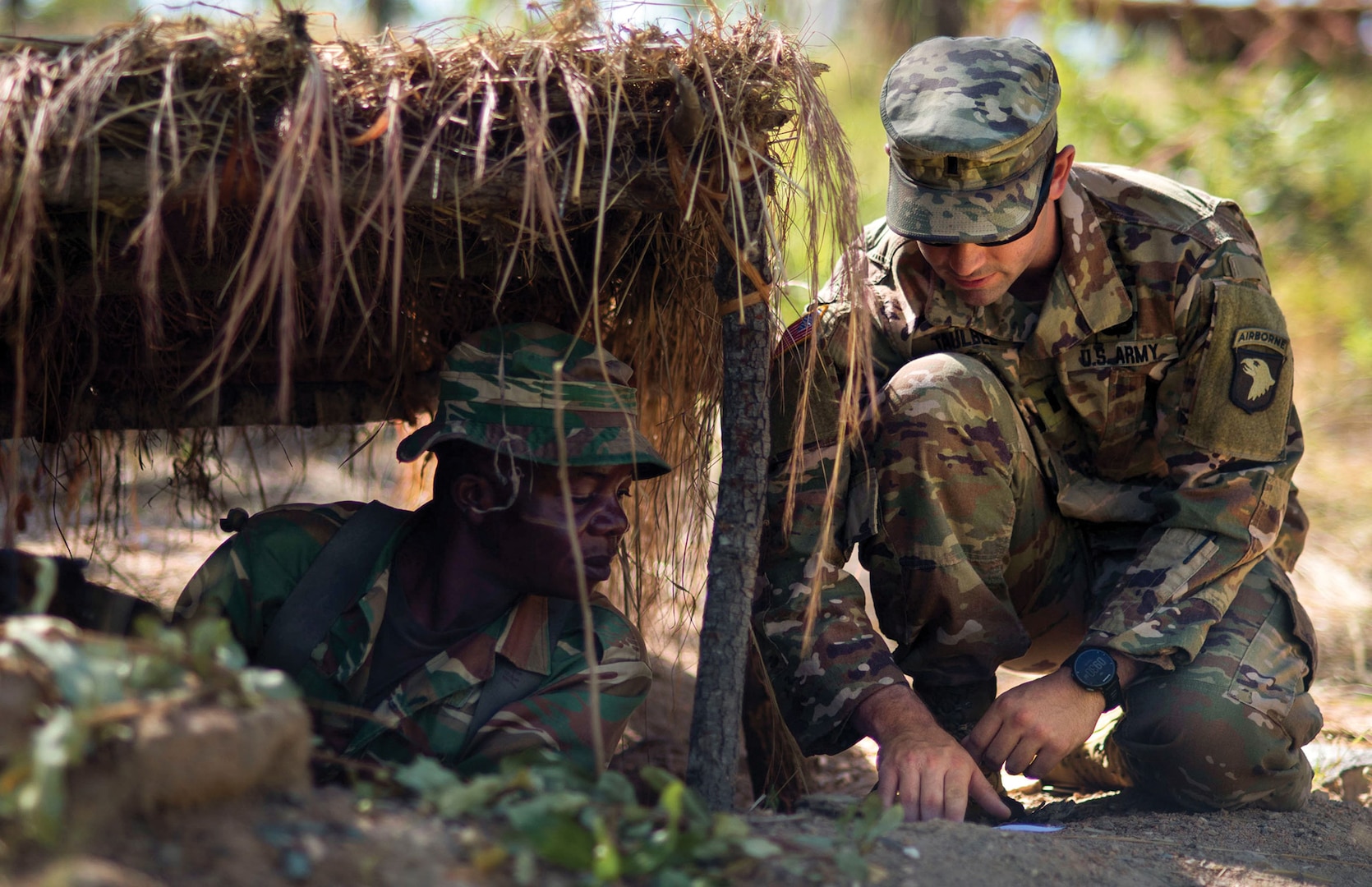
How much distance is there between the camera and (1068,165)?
8.23 feet

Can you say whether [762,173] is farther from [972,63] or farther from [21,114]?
[21,114]

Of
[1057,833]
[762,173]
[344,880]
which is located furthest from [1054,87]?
[344,880]

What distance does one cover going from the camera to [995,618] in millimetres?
2533

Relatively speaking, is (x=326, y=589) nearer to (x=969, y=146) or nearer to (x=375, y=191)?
(x=375, y=191)

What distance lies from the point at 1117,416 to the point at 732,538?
1134mm

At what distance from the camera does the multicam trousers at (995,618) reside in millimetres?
2434

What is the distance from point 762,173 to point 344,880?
135cm

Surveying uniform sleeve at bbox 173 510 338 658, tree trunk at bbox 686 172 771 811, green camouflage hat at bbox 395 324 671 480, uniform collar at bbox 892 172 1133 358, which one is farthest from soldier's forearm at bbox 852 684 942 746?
uniform sleeve at bbox 173 510 338 658

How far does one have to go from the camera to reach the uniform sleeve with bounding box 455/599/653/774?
205 centimetres

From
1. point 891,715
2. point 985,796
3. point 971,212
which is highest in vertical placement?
point 971,212

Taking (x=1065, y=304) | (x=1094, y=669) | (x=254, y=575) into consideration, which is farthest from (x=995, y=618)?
(x=254, y=575)

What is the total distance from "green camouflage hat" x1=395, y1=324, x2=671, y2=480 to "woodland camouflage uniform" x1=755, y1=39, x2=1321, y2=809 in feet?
1.32

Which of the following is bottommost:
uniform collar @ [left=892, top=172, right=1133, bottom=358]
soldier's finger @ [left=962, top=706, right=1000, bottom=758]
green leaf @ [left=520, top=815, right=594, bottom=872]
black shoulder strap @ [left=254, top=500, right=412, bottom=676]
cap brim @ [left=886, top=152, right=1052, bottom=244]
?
soldier's finger @ [left=962, top=706, right=1000, bottom=758]

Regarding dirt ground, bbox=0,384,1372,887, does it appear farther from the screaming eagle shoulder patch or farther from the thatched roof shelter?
the screaming eagle shoulder patch
